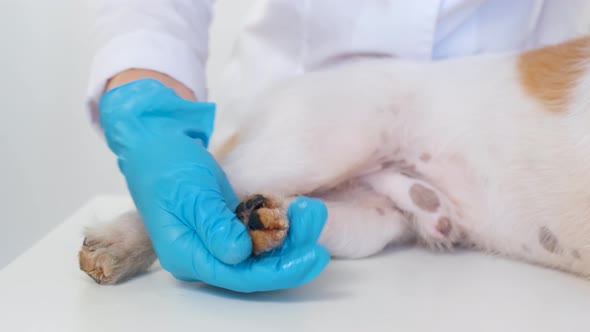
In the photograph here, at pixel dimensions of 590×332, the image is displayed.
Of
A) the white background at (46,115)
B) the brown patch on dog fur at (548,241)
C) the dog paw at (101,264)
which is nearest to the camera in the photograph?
the dog paw at (101,264)

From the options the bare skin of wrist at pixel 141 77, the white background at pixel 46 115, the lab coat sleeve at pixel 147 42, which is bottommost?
the white background at pixel 46 115

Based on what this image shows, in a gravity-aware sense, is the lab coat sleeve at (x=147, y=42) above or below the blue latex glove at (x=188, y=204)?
above

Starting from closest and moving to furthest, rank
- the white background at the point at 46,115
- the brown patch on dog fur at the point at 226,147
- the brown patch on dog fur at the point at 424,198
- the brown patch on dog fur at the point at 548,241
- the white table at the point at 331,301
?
the white table at the point at 331,301
the brown patch on dog fur at the point at 548,241
the brown patch on dog fur at the point at 424,198
the brown patch on dog fur at the point at 226,147
the white background at the point at 46,115

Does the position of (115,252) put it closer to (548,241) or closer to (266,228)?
(266,228)

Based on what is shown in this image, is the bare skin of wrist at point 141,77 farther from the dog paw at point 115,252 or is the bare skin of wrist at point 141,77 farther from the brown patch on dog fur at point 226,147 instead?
the dog paw at point 115,252

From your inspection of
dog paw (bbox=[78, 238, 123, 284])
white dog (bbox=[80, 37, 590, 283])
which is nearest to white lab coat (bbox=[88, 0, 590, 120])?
white dog (bbox=[80, 37, 590, 283])

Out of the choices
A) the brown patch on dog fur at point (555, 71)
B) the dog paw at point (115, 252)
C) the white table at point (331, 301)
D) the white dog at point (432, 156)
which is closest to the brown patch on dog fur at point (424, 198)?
the white dog at point (432, 156)
